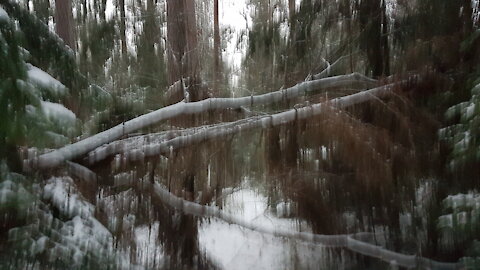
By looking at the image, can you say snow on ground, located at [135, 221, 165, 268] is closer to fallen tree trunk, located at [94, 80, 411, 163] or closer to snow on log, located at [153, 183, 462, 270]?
snow on log, located at [153, 183, 462, 270]

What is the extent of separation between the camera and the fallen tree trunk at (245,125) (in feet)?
5.90

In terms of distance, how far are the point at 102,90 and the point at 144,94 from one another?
0.69 ft

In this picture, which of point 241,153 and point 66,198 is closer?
point 66,198

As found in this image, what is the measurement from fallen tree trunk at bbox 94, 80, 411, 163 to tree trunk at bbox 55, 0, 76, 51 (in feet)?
1.99

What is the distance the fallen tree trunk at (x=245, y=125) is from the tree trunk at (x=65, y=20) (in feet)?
1.99

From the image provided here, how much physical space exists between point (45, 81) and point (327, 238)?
1169mm

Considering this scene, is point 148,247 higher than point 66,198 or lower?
lower

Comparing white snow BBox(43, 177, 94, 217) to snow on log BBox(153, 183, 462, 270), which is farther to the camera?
snow on log BBox(153, 183, 462, 270)

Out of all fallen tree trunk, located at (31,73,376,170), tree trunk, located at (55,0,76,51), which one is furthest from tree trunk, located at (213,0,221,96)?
tree trunk, located at (55,0,76,51)

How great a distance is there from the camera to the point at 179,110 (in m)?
1.91

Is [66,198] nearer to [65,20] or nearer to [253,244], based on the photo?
[253,244]

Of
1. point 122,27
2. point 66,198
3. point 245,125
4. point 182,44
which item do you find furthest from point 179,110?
point 122,27

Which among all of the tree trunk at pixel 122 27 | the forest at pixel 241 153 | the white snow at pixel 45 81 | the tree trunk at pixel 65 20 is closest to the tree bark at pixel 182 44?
the forest at pixel 241 153

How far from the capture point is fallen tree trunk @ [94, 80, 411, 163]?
180cm
